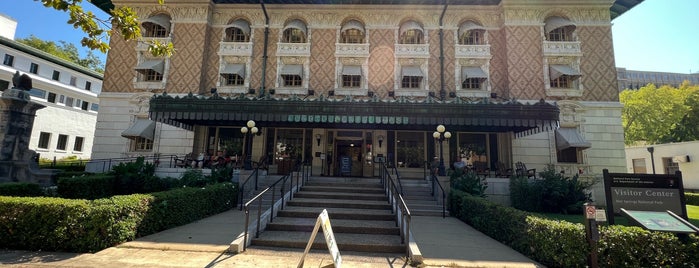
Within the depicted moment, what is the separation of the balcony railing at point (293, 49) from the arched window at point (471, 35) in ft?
30.5

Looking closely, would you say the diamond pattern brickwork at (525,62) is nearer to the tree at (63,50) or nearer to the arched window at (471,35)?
the arched window at (471,35)

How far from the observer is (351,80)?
58.9 feet

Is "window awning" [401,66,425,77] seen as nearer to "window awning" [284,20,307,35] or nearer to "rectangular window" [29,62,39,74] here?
"window awning" [284,20,307,35]

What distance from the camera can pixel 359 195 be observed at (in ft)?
34.4

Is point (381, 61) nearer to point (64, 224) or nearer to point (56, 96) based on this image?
point (64, 224)

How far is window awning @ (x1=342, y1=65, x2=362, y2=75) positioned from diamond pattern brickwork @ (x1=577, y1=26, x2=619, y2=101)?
12715 mm

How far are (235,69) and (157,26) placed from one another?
19.9 feet

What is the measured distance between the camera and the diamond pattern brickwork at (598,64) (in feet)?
55.3

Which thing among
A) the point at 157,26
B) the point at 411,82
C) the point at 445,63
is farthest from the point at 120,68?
the point at 445,63

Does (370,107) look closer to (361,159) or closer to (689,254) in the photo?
(361,159)

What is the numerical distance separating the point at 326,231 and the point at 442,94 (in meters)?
14.3

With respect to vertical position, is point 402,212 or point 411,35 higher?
point 411,35

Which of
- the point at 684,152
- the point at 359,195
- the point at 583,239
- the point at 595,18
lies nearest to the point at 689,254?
the point at 583,239

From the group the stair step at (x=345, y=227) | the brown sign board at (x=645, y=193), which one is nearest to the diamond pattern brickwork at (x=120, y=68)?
the stair step at (x=345, y=227)
